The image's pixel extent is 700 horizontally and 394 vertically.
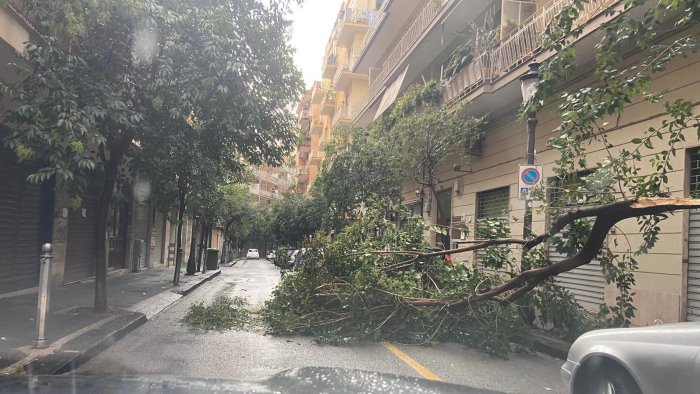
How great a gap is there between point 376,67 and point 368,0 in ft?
32.3

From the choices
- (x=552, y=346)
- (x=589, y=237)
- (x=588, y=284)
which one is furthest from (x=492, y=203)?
(x=589, y=237)

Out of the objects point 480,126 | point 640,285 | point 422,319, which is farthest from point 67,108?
point 480,126

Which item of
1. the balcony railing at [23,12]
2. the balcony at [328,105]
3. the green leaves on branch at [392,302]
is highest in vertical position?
the balcony at [328,105]

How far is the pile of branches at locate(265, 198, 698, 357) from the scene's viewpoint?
8.00 meters

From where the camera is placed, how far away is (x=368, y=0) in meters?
38.1

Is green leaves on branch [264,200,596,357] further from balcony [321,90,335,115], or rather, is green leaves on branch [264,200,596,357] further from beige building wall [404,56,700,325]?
balcony [321,90,335,115]

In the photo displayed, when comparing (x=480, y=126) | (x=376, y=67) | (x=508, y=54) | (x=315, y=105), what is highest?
(x=315, y=105)

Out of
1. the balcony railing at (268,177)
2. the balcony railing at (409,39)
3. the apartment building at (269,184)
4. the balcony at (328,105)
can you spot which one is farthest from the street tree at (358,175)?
the balcony railing at (268,177)

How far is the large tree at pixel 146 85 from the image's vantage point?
7359 mm

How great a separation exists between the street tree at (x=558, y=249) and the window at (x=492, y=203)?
5057mm

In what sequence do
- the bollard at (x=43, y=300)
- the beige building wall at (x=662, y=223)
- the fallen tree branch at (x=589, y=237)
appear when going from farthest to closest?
the beige building wall at (x=662, y=223)
the fallen tree branch at (x=589, y=237)
the bollard at (x=43, y=300)

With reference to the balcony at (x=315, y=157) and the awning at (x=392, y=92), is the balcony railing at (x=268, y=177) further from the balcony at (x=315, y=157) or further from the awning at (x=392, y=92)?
the awning at (x=392, y=92)

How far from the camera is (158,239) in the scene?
28234 mm

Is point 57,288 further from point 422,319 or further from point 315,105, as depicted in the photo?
point 315,105
